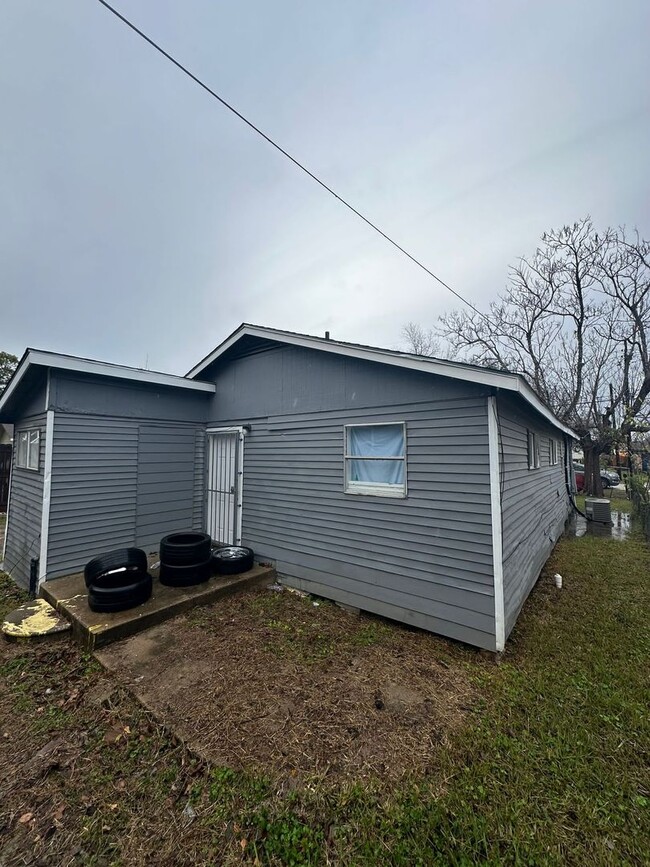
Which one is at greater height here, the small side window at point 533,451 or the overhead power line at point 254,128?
the overhead power line at point 254,128

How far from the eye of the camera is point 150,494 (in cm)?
625

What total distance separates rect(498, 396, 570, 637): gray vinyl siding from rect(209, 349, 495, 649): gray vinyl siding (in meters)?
0.43

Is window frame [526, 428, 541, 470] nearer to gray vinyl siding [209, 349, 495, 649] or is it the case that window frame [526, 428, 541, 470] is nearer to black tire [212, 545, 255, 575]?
gray vinyl siding [209, 349, 495, 649]

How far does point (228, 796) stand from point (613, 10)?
10366 millimetres

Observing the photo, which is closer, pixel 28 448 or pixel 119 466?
pixel 119 466

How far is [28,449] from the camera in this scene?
6.33 meters

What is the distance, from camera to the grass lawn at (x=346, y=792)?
72.6 inches

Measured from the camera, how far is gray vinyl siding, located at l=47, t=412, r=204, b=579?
17.1ft

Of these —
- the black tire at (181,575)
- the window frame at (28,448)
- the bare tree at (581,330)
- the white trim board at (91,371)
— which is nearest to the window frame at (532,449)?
the black tire at (181,575)

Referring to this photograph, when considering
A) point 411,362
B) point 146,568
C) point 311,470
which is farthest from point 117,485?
point 411,362

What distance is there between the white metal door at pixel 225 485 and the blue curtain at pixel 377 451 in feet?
7.92

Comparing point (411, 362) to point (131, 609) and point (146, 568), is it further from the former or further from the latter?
point (131, 609)

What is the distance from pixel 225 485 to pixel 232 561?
1711mm

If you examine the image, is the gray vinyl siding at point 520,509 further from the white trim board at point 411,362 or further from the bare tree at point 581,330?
the bare tree at point 581,330
